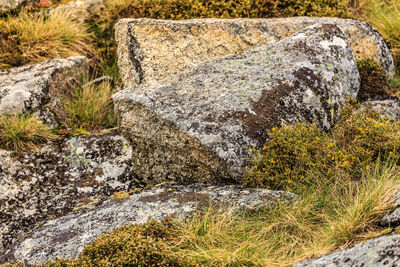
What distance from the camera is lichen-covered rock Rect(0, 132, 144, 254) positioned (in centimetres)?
509

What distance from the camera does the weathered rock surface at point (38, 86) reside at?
21.6 ft

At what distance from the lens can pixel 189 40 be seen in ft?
23.5

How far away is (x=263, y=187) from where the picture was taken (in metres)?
4.71

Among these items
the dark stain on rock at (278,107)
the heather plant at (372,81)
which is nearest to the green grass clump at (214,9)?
the heather plant at (372,81)

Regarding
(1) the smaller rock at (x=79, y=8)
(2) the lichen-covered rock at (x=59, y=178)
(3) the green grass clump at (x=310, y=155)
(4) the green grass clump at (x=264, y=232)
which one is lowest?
(2) the lichen-covered rock at (x=59, y=178)

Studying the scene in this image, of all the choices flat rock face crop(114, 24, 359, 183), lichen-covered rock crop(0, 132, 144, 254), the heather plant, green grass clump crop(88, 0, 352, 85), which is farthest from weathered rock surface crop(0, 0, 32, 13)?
the heather plant

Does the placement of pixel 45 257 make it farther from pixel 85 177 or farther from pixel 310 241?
pixel 310 241

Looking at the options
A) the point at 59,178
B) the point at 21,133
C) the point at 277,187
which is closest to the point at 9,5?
the point at 21,133

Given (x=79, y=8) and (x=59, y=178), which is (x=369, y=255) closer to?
(x=59, y=178)

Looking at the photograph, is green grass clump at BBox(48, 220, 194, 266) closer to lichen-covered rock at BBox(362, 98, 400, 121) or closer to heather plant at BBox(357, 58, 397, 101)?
lichen-covered rock at BBox(362, 98, 400, 121)

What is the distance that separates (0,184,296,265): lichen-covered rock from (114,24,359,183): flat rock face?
17.9 inches

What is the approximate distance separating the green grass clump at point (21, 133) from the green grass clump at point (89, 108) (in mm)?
703

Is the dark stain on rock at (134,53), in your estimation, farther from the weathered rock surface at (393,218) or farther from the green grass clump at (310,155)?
the weathered rock surface at (393,218)

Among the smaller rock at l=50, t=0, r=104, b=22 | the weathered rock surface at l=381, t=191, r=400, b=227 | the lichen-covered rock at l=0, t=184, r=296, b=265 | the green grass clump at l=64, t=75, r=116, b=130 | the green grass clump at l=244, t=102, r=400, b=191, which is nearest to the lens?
A: the weathered rock surface at l=381, t=191, r=400, b=227
